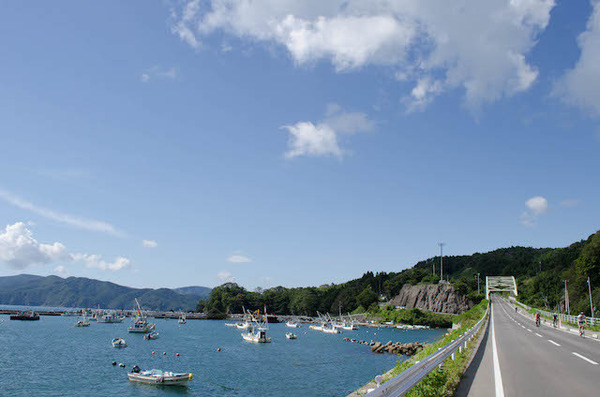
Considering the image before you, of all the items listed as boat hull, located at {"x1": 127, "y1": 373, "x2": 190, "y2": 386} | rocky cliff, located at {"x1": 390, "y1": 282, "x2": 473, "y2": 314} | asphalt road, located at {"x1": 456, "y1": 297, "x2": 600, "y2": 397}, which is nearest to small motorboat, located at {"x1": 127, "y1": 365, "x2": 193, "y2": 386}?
boat hull, located at {"x1": 127, "y1": 373, "x2": 190, "y2": 386}

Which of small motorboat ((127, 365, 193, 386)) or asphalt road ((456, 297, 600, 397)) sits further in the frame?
small motorboat ((127, 365, 193, 386))

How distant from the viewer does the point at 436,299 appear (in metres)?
162

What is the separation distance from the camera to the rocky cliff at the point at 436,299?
15838cm

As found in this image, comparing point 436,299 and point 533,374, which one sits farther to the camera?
point 436,299

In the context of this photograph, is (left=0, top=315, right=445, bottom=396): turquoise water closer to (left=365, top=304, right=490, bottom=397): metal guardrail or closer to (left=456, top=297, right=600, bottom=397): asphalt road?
(left=456, top=297, right=600, bottom=397): asphalt road

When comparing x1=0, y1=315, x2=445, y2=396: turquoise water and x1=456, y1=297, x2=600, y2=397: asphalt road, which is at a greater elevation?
x1=456, y1=297, x2=600, y2=397: asphalt road

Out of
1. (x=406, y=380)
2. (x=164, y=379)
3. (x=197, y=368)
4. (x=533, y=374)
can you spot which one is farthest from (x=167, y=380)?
(x=406, y=380)

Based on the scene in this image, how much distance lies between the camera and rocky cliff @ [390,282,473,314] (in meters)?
158

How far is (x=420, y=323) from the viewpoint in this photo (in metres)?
148

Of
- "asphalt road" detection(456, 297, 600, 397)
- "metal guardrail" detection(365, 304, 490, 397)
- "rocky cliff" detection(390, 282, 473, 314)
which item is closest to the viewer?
"metal guardrail" detection(365, 304, 490, 397)

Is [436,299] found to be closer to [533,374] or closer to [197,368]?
[197,368]

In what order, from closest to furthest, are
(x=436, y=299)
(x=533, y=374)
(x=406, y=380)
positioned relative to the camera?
(x=406, y=380), (x=533, y=374), (x=436, y=299)

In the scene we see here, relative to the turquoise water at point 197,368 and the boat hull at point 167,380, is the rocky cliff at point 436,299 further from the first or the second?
the boat hull at point 167,380

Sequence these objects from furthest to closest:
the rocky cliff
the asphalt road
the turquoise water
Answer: the rocky cliff
the turquoise water
the asphalt road
